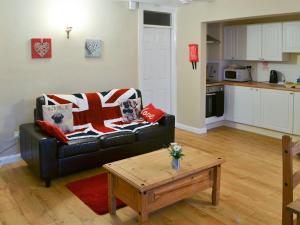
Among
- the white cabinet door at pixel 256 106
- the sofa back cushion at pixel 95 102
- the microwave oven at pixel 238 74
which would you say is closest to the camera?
the sofa back cushion at pixel 95 102

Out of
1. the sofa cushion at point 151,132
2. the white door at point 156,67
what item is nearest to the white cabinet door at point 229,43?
the white door at point 156,67

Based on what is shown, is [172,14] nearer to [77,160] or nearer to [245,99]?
[245,99]

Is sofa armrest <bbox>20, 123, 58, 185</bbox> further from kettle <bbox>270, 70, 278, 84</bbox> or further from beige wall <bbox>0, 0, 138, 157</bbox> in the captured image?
kettle <bbox>270, 70, 278, 84</bbox>

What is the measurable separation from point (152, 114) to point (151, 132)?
383 millimetres

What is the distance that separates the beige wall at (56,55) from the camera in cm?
430

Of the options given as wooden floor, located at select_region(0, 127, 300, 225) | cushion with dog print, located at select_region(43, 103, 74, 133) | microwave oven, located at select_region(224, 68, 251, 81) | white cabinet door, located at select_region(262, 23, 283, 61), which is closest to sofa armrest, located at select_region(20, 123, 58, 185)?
wooden floor, located at select_region(0, 127, 300, 225)

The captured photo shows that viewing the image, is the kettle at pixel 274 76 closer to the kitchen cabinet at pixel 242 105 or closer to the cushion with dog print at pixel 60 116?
the kitchen cabinet at pixel 242 105

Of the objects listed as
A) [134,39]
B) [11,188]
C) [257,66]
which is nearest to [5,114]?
[11,188]

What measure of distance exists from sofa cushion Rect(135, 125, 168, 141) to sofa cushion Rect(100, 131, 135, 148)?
0.35 ft

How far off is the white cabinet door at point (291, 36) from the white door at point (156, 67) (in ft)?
6.75

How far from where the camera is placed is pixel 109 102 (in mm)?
4809

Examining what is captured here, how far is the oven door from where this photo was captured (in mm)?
6086

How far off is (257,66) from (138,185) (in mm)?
4539

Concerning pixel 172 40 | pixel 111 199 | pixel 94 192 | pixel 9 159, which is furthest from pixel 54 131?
pixel 172 40
